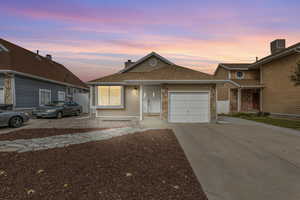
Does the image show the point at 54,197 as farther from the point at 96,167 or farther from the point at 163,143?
the point at 163,143

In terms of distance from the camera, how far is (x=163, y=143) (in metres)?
5.83

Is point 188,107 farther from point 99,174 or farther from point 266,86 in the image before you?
point 266,86

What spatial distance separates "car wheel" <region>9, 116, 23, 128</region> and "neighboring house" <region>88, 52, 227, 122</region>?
15.2 ft

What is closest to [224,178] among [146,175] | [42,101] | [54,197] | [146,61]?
[146,175]

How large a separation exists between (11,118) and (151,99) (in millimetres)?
9264

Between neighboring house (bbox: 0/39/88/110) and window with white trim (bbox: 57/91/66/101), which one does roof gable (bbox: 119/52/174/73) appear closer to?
neighboring house (bbox: 0/39/88/110)

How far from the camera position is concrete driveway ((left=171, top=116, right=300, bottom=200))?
Answer: 2.81 meters

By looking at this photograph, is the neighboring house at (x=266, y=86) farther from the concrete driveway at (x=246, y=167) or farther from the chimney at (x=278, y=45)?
the concrete driveway at (x=246, y=167)

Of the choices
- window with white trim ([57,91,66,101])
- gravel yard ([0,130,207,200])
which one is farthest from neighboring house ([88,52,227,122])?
window with white trim ([57,91,66,101])

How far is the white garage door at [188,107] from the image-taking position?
10469 millimetres

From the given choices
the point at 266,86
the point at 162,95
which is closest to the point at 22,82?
the point at 162,95

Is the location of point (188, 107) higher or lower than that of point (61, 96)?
lower

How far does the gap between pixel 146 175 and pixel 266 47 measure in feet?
77.6

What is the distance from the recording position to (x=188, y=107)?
1049 cm
